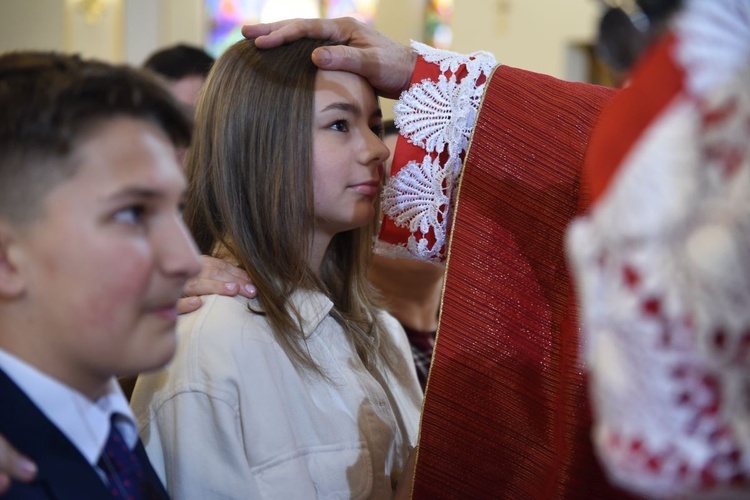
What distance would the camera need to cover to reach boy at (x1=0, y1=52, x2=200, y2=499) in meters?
1.07

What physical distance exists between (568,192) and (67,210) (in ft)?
3.19

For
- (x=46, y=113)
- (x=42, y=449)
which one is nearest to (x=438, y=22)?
(x=46, y=113)

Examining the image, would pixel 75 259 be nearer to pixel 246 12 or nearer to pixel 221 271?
pixel 221 271

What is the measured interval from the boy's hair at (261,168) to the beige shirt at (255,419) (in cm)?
10

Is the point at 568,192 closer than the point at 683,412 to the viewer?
No

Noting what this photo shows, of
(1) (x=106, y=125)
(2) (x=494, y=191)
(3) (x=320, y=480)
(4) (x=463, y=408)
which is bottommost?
(3) (x=320, y=480)

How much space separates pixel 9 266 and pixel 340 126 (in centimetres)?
104

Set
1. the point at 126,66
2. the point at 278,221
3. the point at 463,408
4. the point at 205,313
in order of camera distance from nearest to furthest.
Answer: the point at 126,66 → the point at 463,408 → the point at 205,313 → the point at 278,221

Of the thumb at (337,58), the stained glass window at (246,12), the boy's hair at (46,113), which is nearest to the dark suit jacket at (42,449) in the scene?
the boy's hair at (46,113)

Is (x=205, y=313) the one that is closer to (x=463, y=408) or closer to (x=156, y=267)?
(x=463, y=408)

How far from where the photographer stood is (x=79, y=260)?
3.49ft

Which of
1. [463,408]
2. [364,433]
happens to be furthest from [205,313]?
[463,408]

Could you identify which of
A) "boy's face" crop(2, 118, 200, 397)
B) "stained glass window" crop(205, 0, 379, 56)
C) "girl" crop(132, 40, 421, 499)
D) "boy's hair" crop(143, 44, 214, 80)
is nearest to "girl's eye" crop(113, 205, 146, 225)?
"boy's face" crop(2, 118, 200, 397)

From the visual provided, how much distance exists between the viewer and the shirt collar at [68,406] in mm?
1116
